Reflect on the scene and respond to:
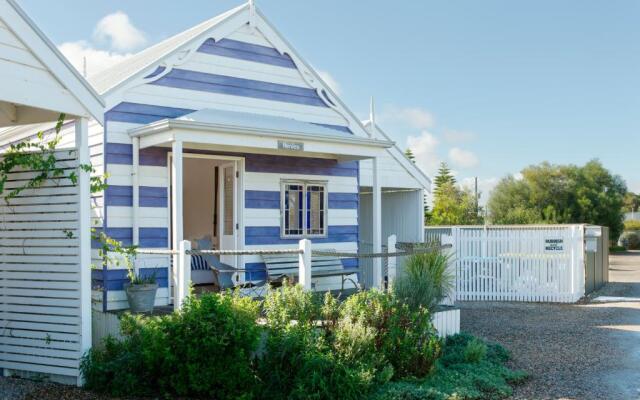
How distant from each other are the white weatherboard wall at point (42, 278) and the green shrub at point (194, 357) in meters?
0.74

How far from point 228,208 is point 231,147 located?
3.94 feet

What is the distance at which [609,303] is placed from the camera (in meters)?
14.3

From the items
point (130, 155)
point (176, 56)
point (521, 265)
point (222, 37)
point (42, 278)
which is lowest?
point (521, 265)

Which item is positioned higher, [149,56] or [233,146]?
[149,56]

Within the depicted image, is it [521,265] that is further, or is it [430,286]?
[521,265]

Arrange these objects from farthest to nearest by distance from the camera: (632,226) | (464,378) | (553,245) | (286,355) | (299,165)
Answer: (632,226) → (553,245) → (299,165) → (464,378) → (286,355)

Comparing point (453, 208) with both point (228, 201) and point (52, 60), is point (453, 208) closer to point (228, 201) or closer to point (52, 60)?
point (228, 201)

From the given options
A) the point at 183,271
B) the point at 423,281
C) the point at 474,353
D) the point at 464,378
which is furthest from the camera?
the point at 423,281

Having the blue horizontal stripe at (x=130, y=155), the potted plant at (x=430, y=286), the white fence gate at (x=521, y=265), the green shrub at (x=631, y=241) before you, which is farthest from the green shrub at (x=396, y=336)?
the green shrub at (x=631, y=241)

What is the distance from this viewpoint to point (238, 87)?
1098cm

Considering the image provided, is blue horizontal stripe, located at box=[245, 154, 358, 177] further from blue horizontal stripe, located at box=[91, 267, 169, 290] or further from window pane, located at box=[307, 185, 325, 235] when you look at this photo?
blue horizontal stripe, located at box=[91, 267, 169, 290]

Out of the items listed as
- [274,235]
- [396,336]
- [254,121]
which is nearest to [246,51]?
[254,121]

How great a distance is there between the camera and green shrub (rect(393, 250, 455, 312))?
845cm

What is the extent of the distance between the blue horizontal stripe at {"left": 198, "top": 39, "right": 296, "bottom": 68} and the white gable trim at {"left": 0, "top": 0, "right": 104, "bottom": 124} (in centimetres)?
354
